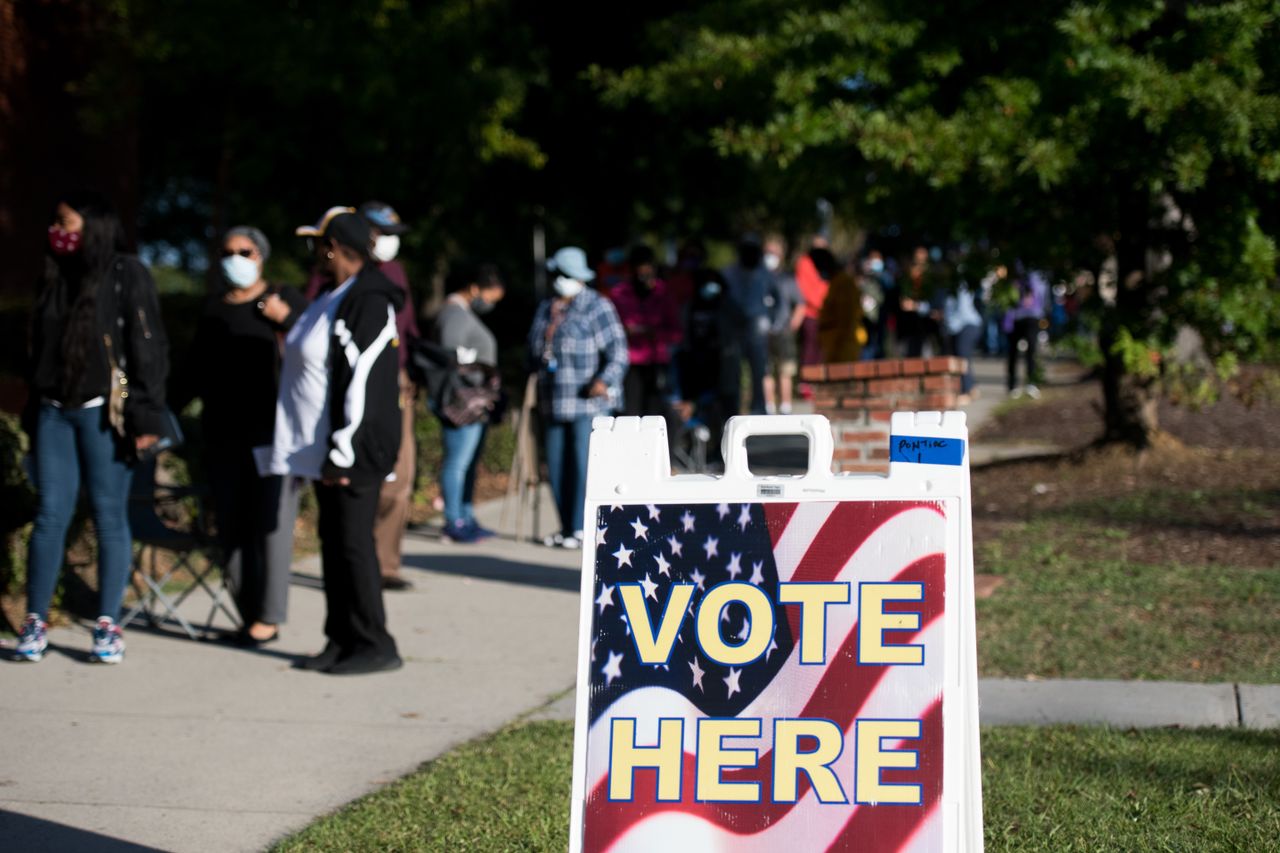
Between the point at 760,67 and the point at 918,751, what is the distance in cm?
856

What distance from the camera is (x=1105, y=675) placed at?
6434 millimetres

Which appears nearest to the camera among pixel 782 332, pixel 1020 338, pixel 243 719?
pixel 243 719

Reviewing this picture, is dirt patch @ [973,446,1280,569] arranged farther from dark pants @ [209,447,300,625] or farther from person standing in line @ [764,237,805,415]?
person standing in line @ [764,237,805,415]

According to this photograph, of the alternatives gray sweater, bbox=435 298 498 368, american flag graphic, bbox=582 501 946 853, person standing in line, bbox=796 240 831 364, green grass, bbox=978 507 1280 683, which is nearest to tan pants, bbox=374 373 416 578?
gray sweater, bbox=435 298 498 368

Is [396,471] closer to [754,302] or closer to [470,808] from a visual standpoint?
[470,808]

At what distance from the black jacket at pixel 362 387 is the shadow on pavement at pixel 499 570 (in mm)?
2507

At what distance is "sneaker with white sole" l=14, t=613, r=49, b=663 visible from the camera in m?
6.74

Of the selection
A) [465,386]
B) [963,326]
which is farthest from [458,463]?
[963,326]

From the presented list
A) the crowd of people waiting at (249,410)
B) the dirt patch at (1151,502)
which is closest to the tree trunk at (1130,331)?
the dirt patch at (1151,502)

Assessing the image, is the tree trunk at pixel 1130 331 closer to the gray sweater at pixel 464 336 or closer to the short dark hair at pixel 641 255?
the short dark hair at pixel 641 255

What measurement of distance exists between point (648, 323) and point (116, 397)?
5.42 m

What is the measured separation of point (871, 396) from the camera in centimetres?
920

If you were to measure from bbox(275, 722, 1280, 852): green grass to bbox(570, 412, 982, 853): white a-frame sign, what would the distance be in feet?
3.89

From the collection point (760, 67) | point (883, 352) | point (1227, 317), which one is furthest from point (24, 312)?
point (883, 352)
